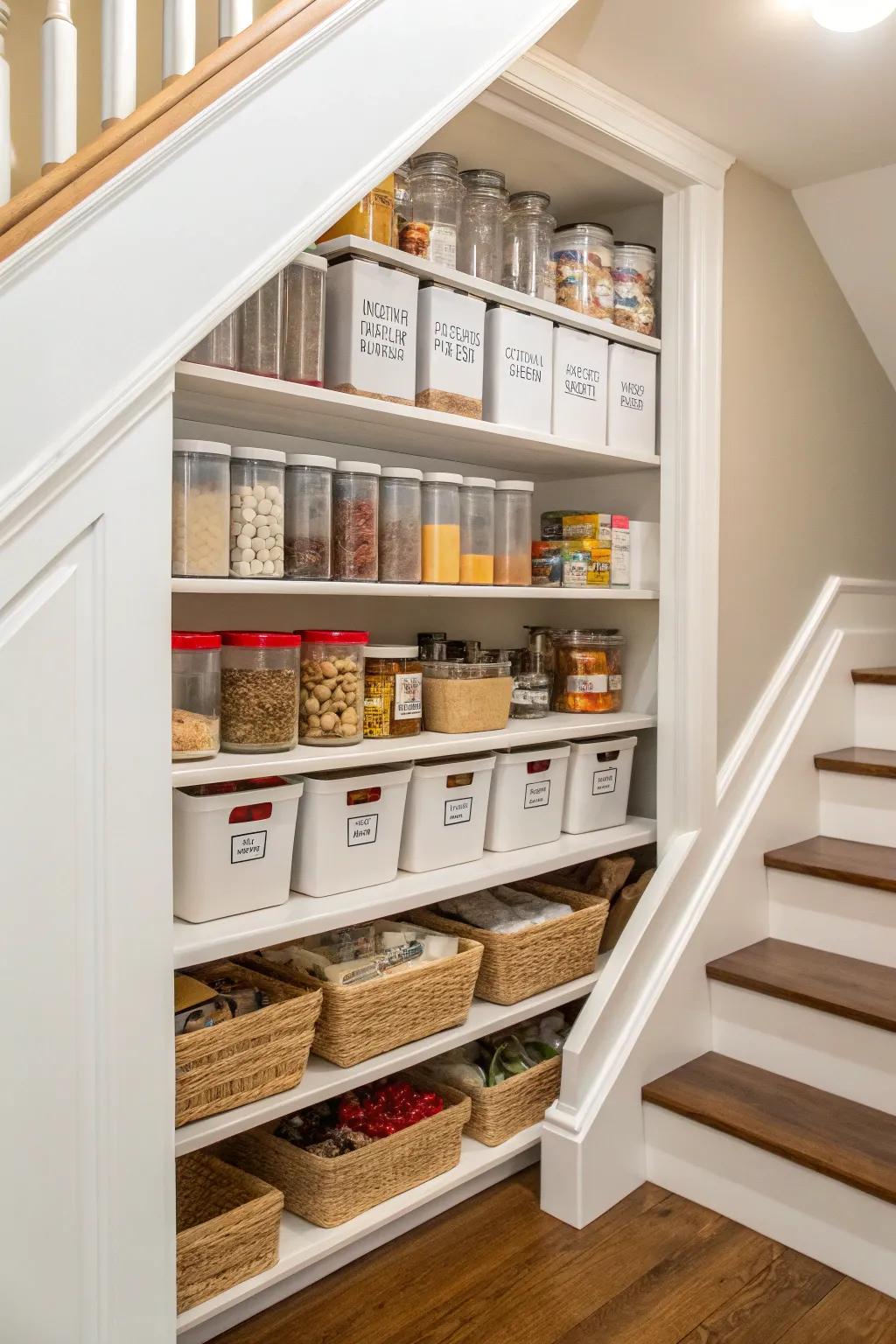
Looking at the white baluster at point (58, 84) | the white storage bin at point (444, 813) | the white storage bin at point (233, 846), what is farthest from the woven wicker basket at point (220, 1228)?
the white baluster at point (58, 84)

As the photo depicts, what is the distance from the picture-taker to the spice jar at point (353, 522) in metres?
1.86

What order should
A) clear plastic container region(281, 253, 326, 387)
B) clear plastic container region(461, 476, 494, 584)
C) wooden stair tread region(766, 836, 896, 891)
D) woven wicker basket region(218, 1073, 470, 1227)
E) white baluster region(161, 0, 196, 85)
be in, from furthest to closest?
1. wooden stair tread region(766, 836, 896, 891)
2. clear plastic container region(461, 476, 494, 584)
3. woven wicker basket region(218, 1073, 470, 1227)
4. clear plastic container region(281, 253, 326, 387)
5. white baluster region(161, 0, 196, 85)

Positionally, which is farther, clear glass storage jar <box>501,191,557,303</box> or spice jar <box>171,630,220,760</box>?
clear glass storage jar <box>501,191,557,303</box>

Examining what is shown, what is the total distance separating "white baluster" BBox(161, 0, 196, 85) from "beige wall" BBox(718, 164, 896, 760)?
1.46 meters

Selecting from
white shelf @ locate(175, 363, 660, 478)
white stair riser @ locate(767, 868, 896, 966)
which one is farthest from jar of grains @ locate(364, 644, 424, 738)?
white stair riser @ locate(767, 868, 896, 966)

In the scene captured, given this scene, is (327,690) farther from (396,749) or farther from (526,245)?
(526,245)

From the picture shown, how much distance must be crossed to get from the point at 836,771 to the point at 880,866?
13.9 inches

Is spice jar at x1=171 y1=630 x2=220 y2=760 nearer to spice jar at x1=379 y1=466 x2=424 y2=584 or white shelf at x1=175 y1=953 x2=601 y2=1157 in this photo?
spice jar at x1=379 y1=466 x2=424 y2=584

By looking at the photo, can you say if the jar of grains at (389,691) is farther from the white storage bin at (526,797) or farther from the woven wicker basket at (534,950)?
the woven wicker basket at (534,950)

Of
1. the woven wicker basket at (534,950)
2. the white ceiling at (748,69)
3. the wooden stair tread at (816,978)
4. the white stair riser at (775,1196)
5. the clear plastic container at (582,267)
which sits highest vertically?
the white ceiling at (748,69)

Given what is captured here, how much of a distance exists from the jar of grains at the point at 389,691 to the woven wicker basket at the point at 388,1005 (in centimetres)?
44

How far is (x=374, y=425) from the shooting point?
1973mm

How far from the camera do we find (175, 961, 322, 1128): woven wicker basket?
161 centimetres

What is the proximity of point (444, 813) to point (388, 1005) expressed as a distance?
381 millimetres
